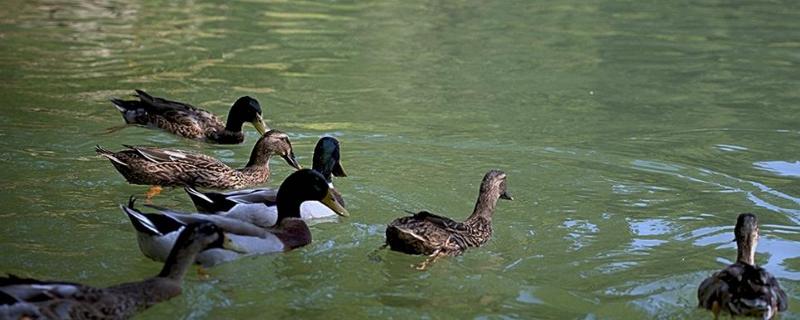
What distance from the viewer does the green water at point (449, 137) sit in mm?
8742

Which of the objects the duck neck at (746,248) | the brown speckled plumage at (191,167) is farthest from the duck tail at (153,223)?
the duck neck at (746,248)

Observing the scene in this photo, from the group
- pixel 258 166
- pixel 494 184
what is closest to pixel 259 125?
pixel 258 166

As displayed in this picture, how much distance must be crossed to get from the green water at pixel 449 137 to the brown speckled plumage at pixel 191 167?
0.73 ft

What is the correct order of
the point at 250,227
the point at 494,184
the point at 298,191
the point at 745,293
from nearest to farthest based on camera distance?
the point at 745,293
the point at 250,227
the point at 298,191
the point at 494,184

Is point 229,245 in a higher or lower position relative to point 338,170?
higher

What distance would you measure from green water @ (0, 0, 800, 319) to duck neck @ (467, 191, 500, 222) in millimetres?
267

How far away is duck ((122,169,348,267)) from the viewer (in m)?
8.80

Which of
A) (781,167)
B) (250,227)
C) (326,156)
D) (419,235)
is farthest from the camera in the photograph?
(781,167)

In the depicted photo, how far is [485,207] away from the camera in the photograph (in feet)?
32.9

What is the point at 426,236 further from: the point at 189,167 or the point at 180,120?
the point at 180,120

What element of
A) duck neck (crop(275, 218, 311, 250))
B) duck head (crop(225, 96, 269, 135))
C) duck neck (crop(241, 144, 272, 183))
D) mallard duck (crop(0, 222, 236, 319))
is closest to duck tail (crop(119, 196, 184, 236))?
mallard duck (crop(0, 222, 236, 319))

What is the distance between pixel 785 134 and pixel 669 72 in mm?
4385

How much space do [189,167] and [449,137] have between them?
3.42 m

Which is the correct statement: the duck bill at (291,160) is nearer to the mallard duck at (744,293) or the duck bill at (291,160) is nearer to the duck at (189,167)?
the duck at (189,167)
